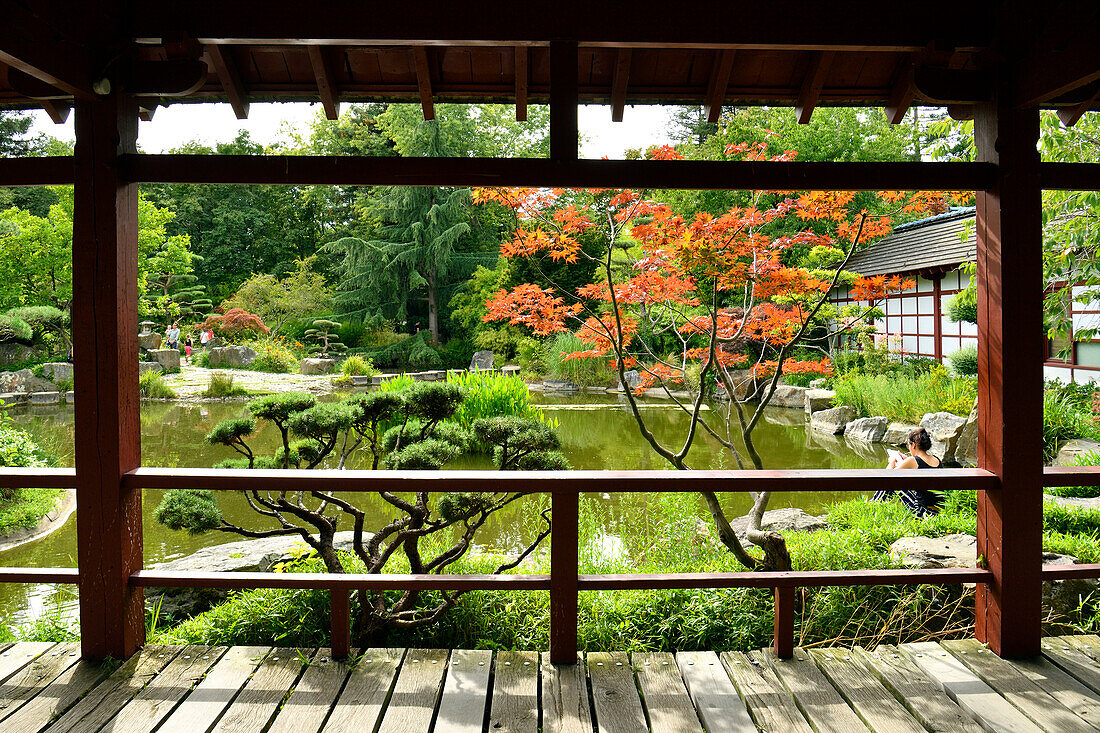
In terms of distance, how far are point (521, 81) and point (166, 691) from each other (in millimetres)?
2232

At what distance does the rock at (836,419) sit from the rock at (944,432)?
1695 mm

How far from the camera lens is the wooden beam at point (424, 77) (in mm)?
2416

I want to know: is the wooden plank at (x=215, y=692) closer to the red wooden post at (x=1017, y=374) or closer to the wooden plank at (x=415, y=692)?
the wooden plank at (x=415, y=692)

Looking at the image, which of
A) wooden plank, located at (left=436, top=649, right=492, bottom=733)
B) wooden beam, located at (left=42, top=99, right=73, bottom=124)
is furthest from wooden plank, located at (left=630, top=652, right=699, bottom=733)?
wooden beam, located at (left=42, top=99, right=73, bottom=124)

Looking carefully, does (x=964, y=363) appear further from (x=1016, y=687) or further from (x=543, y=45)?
(x=543, y=45)

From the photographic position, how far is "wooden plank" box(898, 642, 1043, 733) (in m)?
1.90

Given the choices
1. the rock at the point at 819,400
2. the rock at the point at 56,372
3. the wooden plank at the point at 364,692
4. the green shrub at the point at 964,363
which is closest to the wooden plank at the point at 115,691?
the wooden plank at the point at 364,692

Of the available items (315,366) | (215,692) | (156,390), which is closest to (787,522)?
(215,692)

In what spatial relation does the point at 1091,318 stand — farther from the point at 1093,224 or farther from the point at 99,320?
the point at 99,320

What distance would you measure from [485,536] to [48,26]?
3.73m

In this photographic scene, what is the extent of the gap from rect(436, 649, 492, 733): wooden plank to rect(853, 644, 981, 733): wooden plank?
45.6 inches

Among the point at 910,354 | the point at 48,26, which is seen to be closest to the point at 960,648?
the point at 48,26

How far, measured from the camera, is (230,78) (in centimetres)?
249

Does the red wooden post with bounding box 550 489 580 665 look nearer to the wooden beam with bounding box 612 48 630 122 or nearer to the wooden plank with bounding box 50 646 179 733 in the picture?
the wooden plank with bounding box 50 646 179 733
